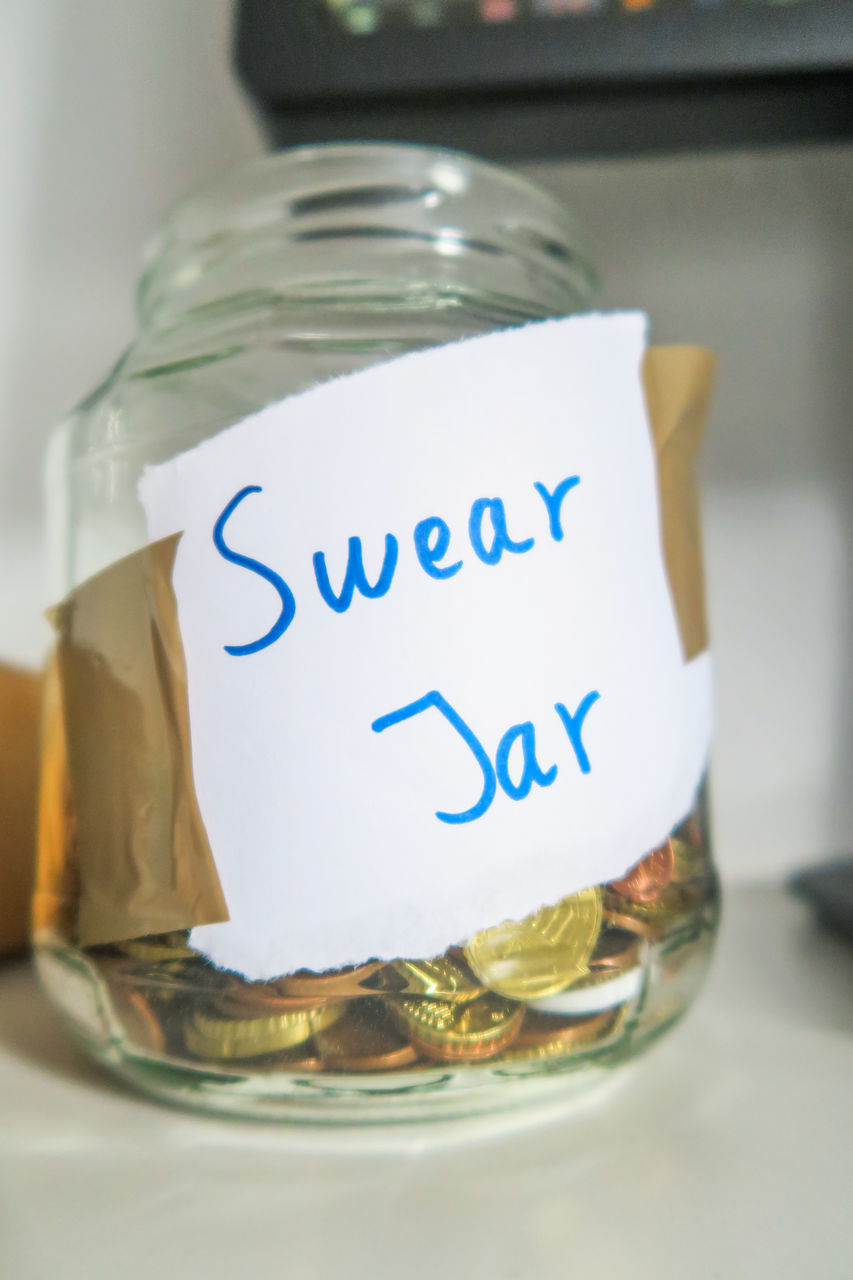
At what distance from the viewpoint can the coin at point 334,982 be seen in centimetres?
30

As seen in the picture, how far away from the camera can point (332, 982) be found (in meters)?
0.30

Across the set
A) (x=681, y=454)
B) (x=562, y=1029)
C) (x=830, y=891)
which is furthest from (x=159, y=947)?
(x=830, y=891)

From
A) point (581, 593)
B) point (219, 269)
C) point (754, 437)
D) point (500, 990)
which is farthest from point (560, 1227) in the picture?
point (754, 437)

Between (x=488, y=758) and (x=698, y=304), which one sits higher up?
(x=698, y=304)

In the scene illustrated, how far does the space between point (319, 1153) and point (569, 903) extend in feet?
0.38

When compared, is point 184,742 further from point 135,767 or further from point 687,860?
point 687,860

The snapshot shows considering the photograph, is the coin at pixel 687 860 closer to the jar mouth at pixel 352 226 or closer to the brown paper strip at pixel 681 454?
the brown paper strip at pixel 681 454

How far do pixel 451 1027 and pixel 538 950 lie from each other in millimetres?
38

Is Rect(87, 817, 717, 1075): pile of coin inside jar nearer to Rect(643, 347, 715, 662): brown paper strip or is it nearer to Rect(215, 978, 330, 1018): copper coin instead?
Rect(215, 978, 330, 1018): copper coin

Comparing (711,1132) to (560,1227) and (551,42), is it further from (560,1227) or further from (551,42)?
(551,42)

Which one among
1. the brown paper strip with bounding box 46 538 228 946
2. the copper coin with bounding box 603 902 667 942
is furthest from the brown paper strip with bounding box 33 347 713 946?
the copper coin with bounding box 603 902 667 942

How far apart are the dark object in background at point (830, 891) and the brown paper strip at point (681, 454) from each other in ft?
0.72

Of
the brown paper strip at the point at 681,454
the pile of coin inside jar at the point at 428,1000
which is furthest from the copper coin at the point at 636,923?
the brown paper strip at the point at 681,454

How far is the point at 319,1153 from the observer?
30 cm
